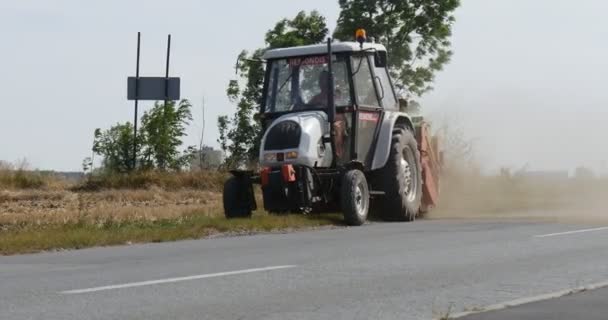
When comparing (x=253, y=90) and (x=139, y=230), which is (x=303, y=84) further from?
(x=253, y=90)

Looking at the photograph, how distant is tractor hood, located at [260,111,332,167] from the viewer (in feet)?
62.0

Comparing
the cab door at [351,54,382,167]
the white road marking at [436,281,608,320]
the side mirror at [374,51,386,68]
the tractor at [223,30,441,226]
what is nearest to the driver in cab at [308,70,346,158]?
the tractor at [223,30,441,226]

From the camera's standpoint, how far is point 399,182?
20.6 metres

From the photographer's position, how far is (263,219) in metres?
18.8

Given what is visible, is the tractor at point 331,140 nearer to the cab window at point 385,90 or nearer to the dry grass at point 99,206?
the cab window at point 385,90

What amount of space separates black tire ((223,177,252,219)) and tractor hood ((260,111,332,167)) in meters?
0.85

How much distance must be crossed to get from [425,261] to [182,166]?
2323cm

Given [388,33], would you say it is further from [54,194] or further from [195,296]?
[195,296]

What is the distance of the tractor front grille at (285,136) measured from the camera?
62.1ft

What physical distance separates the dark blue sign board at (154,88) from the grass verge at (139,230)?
16.9 meters

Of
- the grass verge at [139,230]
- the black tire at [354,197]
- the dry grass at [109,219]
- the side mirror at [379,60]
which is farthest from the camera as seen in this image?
the side mirror at [379,60]

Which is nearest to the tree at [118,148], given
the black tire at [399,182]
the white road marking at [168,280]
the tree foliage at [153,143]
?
the tree foliage at [153,143]

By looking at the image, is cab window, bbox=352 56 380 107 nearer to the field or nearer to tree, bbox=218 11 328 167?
the field

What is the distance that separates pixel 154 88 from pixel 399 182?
1805 centimetres
